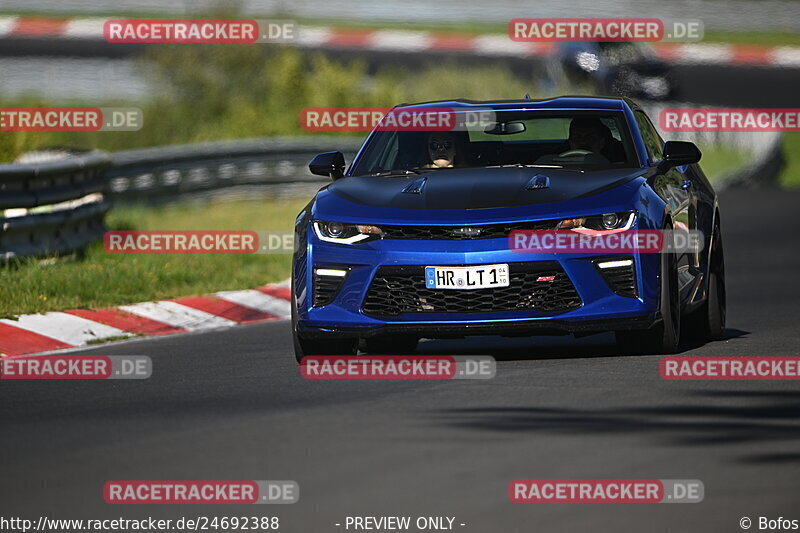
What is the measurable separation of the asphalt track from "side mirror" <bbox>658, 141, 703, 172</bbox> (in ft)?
3.67

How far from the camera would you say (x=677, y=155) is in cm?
1032

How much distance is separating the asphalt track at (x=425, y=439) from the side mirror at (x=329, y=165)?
4.07 feet

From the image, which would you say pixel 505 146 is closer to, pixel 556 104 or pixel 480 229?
pixel 556 104

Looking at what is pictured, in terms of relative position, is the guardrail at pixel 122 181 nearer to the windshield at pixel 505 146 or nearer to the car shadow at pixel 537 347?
the windshield at pixel 505 146

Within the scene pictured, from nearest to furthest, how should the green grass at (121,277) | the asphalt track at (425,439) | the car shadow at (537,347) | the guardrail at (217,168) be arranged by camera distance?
→ the asphalt track at (425,439) → the car shadow at (537,347) → the green grass at (121,277) → the guardrail at (217,168)

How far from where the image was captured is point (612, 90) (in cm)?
3722

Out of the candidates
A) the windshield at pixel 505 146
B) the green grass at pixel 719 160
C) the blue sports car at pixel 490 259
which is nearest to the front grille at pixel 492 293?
the blue sports car at pixel 490 259

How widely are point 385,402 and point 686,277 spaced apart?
2513 mm

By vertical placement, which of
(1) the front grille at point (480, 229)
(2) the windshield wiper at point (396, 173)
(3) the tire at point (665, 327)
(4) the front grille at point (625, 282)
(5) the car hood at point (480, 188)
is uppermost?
(2) the windshield wiper at point (396, 173)

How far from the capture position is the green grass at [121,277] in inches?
504

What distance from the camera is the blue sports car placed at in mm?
9148

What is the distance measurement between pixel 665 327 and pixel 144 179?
1432cm

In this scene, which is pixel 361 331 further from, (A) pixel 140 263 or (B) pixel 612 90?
(B) pixel 612 90

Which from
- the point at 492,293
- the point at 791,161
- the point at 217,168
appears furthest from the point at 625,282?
the point at 791,161
